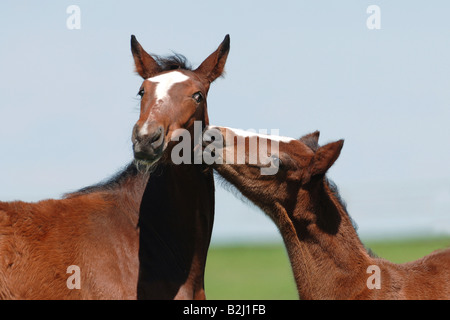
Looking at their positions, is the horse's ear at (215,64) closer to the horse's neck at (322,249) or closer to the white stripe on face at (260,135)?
the white stripe on face at (260,135)

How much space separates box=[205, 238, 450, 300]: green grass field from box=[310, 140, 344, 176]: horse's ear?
12928mm

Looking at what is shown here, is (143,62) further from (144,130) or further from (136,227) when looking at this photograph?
(136,227)

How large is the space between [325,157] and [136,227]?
2.30 meters

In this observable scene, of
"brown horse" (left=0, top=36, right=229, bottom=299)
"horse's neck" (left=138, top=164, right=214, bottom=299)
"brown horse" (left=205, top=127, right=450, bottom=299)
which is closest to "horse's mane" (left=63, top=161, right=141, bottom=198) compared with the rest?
"brown horse" (left=0, top=36, right=229, bottom=299)

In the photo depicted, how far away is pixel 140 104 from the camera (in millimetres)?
7547

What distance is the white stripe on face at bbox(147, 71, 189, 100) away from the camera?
7.32m

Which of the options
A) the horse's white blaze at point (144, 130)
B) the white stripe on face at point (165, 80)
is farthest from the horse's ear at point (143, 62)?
the horse's white blaze at point (144, 130)

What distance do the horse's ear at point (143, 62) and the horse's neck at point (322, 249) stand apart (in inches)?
89.7

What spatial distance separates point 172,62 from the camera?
26.4 feet

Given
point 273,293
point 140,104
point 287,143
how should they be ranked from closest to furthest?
point 140,104 → point 287,143 → point 273,293

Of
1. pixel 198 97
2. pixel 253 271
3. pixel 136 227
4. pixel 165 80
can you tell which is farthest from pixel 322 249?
pixel 253 271

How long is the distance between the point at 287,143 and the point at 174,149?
1.50 meters
